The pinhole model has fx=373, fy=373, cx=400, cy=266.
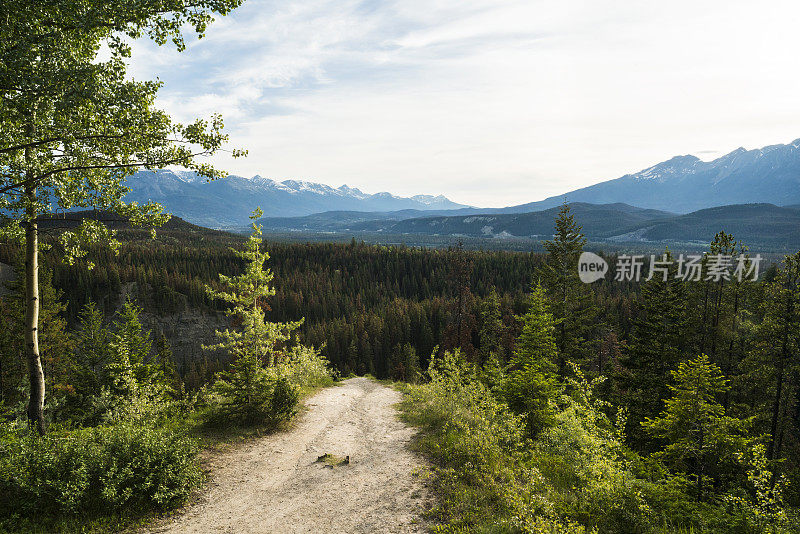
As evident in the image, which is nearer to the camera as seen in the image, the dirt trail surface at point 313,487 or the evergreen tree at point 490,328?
the dirt trail surface at point 313,487

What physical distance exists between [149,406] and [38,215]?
8.40 meters

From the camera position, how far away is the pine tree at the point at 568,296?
2725 centimetres

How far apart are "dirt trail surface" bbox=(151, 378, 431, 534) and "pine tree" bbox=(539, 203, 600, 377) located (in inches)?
644

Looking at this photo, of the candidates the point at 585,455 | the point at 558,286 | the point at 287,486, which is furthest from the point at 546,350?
the point at 287,486

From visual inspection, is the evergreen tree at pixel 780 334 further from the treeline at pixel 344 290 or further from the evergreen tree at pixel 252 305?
the treeline at pixel 344 290

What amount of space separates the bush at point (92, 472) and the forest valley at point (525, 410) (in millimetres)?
45

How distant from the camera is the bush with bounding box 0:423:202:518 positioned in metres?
8.22

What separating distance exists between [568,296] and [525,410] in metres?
12.7

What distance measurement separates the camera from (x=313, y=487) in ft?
35.0

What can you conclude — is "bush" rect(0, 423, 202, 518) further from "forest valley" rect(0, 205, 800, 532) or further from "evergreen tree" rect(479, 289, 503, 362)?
"evergreen tree" rect(479, 289, 503, 362)

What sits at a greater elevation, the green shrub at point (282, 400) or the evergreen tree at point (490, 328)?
the green shrub at point (282, 400)

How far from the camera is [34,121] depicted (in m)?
7.61

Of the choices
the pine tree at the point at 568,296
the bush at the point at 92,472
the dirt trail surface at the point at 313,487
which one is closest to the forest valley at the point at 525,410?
the bush at the point at 92,472

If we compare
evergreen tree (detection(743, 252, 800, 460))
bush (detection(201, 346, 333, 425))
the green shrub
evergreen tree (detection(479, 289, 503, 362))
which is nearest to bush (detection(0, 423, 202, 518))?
bush (detection(201, 346, 333, 425))
